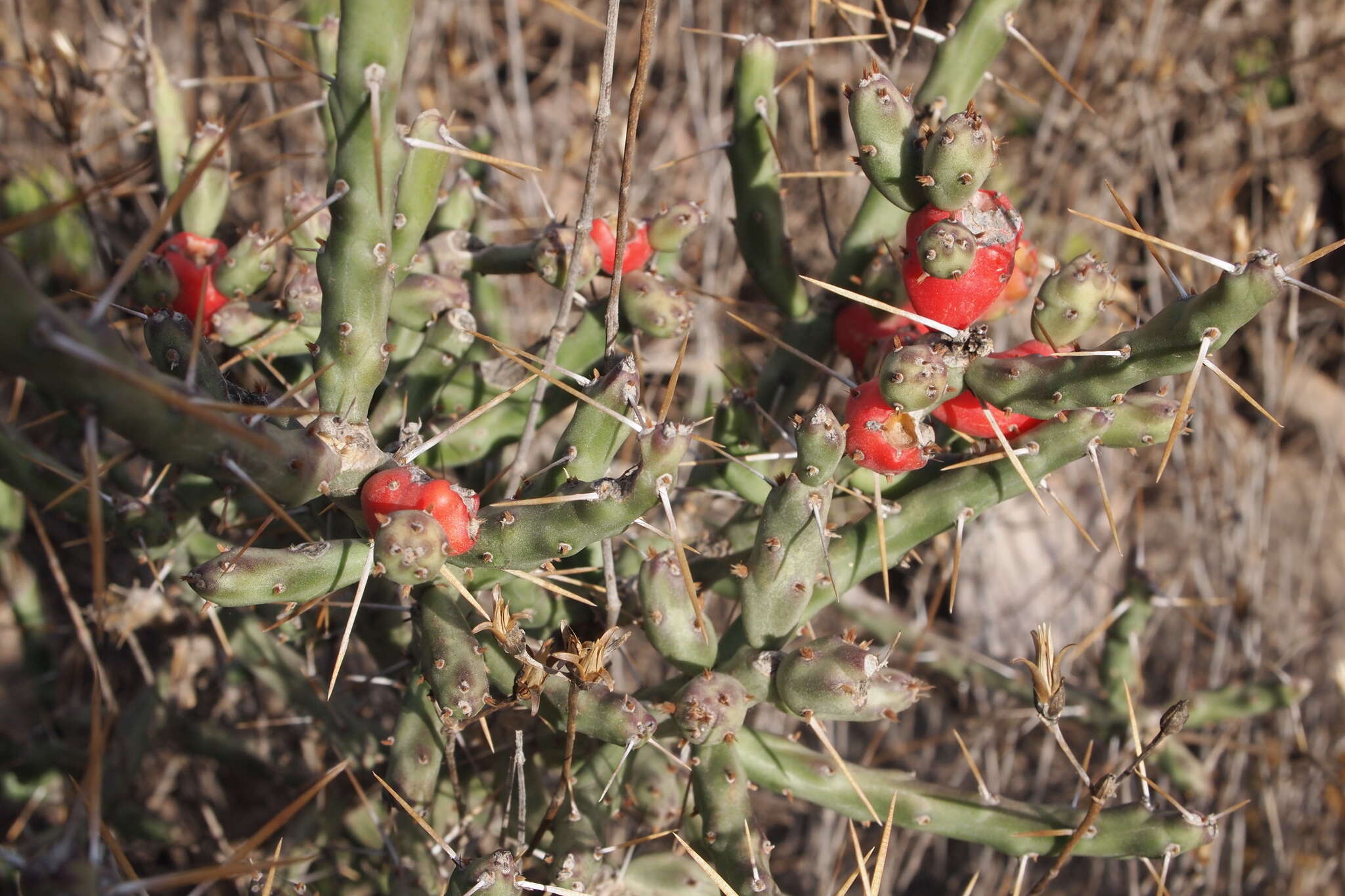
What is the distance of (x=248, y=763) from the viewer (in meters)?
2.58

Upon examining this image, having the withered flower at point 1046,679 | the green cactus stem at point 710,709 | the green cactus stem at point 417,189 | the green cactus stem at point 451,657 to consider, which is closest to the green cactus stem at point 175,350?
the green cactus stem at point 417,189

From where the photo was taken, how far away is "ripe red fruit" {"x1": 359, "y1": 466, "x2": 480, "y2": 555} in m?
1.39

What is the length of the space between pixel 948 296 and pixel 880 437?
248 mm

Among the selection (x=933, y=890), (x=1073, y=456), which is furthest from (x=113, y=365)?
(x=933, y=890)

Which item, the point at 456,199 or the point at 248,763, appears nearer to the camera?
the point at 456,199

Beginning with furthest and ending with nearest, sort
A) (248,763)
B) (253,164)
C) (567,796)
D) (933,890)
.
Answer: (253,164) → (933,890) → (248,763) → (567,796)

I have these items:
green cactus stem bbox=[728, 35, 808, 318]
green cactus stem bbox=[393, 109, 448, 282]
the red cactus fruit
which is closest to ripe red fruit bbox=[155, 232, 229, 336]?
green cactus stem bbox=[393, 109, 448, 282]

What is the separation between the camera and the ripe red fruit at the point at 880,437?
1.50 meters

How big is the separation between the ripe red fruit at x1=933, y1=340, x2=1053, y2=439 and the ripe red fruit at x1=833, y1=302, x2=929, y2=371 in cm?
21

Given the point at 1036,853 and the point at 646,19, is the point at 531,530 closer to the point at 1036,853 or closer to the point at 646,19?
the point at 646,19

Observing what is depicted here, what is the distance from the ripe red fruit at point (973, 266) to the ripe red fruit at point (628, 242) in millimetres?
536

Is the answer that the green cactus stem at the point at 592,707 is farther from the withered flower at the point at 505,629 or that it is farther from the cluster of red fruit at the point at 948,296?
the cluster of red fruit at the point at 948,296

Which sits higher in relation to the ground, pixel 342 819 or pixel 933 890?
pixel 342 819

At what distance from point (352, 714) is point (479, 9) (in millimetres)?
2890
